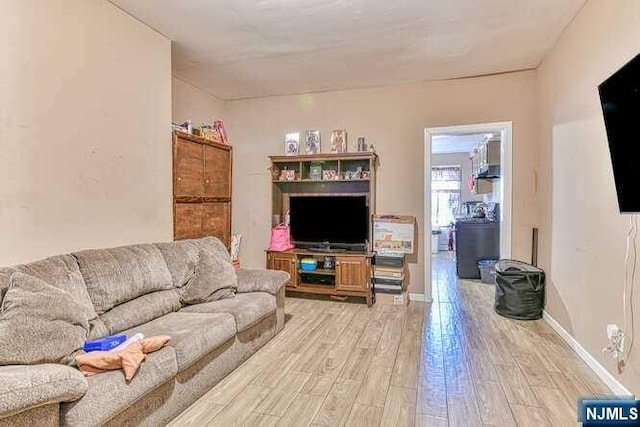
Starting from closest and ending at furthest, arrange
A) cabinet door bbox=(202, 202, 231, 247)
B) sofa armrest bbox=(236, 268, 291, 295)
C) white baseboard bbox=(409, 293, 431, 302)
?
sofa armrest bbox=(236, 268, 291, 295)
cabinet door bbox=(202, 202, 231, 247)
white baseboard bbox=(409, 293, 431, 302)

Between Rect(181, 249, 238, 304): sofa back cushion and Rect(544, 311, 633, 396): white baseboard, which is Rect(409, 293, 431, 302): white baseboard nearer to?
Rect(544, 311, 633, 396): white baseboard

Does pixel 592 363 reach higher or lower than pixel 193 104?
lower

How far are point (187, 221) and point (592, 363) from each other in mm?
3710

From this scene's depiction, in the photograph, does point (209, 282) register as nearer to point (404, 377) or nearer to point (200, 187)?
point (200, 187)

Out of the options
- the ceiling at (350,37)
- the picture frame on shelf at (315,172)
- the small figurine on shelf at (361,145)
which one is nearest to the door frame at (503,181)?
the ceiling at (350,37)

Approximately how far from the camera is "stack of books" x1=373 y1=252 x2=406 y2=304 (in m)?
4.42

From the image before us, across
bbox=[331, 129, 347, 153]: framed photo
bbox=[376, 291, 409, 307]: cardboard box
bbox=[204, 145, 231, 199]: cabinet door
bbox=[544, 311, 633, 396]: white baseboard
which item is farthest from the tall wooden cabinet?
bbox=[544, 311, 633, 396]: white baseboard

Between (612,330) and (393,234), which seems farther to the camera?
(393,234)

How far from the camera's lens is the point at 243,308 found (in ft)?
9.14

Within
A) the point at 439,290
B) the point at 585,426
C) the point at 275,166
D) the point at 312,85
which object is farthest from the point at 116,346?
the point at 439,290

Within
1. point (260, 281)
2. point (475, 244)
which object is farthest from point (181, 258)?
point (475, 244)

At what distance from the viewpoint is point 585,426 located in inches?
76.7

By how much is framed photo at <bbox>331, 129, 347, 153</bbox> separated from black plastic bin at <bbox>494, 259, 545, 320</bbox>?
239 centimetres

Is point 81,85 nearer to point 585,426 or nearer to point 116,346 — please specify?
point 116,346
